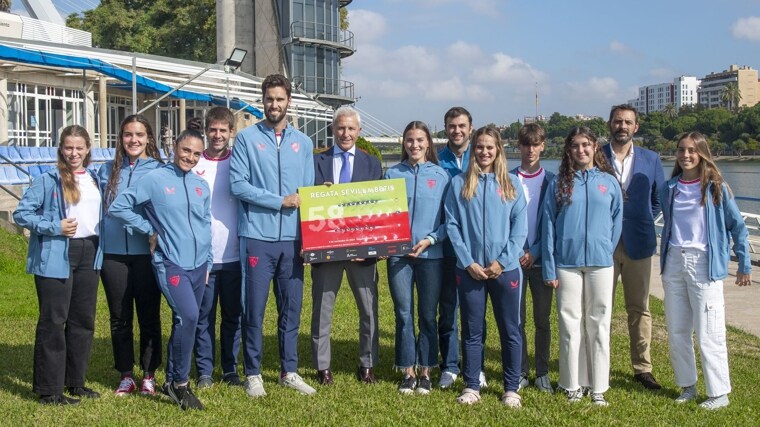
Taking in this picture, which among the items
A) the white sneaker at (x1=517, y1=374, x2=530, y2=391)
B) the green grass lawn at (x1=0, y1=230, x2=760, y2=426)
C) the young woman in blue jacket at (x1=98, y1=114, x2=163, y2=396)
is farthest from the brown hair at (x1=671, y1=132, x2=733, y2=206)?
the young woman in blue jacket at (x1=98, y1=114, x2=163, y2=396)

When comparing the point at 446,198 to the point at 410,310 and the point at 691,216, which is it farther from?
the point at 691,216

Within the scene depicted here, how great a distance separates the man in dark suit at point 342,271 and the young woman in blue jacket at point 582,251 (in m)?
1.38

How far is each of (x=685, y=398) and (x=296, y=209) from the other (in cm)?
322

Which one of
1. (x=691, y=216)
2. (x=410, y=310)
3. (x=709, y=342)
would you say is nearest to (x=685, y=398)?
(x=709, y=342)

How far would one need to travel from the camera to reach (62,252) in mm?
5211

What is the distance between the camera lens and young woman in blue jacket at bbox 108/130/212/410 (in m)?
5.24

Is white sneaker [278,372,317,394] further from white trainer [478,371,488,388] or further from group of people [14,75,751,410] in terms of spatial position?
white trainer [478,371,488,388]

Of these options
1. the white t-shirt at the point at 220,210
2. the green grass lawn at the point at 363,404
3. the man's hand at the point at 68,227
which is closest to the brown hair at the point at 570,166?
the green grass lawn at the point at 363,404

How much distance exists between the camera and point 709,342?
550 centimetres

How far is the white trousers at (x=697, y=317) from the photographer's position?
18.0 ft

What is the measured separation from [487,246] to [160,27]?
4300cm

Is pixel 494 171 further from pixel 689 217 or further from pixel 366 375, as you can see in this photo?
pixel 366 375

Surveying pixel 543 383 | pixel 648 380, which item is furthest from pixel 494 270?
pixel 648 380

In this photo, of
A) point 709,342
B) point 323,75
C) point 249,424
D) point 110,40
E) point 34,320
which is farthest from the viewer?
point 110,40
